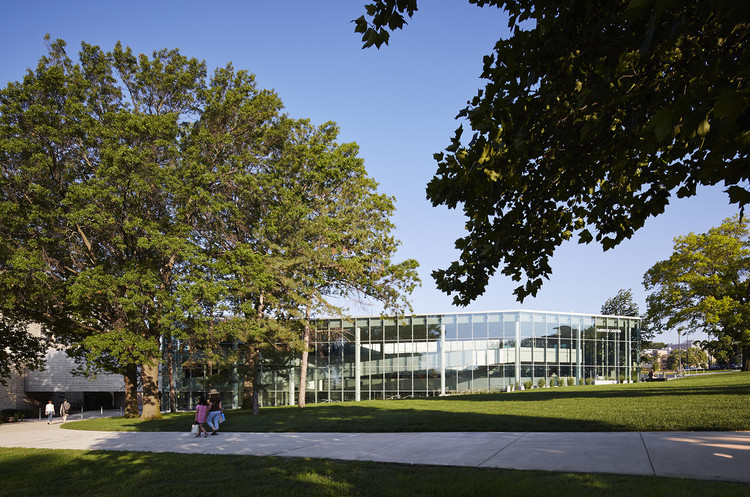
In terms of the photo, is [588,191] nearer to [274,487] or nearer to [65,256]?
[274,487]

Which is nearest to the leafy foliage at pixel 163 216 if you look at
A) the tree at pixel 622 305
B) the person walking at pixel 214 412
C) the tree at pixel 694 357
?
the person walking at pixel 214 412

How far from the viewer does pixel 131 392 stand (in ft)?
97.5

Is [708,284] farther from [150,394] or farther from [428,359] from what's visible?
Result: [150,394]

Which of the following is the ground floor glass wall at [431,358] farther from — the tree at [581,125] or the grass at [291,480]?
the tree at [581,125]

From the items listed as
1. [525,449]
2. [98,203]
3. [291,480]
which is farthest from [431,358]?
[291,480]

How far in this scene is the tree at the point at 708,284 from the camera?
30.9 metres

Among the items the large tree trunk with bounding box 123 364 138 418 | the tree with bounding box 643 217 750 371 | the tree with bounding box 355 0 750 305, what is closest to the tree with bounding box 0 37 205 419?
the large tree trunk with bounding box 123 364 138 418

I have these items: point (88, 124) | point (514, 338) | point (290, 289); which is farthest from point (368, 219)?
point (514, 338)

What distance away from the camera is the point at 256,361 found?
26.9m

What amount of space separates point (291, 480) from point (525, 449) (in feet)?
13.7

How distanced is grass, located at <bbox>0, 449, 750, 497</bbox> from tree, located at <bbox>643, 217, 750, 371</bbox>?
92.1 feet

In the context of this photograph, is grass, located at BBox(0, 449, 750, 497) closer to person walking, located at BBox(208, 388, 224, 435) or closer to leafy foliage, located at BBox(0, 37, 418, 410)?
person walking, located at BBox(208, 388, 224, 435)

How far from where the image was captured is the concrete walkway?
24.6ft

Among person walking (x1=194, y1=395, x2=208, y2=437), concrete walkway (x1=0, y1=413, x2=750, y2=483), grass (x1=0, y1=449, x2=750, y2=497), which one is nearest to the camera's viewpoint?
grass (x1=0, y1=449, x2=750, y2=497)
